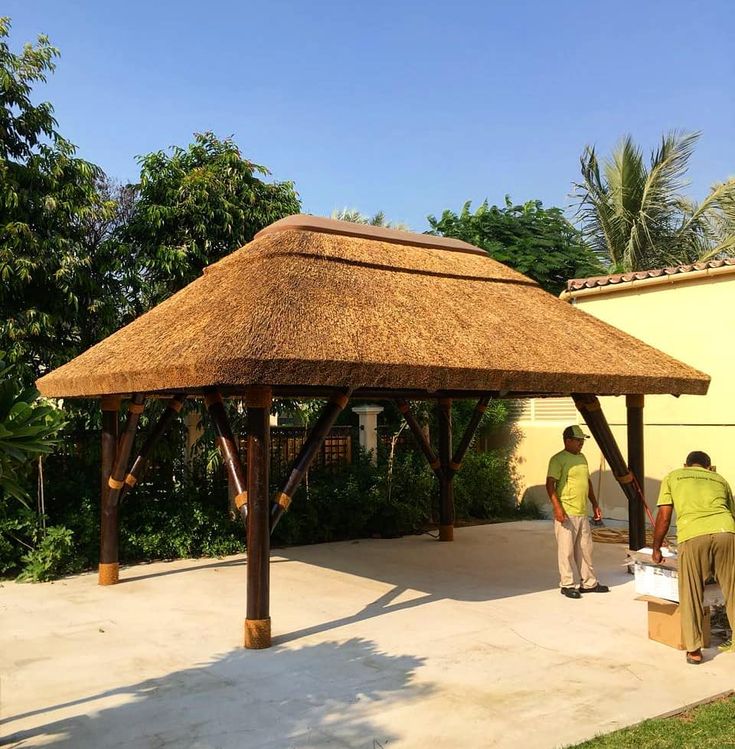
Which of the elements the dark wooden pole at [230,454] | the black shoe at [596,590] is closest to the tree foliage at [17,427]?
the dark wooden pole at [230,454]

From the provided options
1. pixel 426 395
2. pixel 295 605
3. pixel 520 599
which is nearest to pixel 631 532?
pixel 520 599

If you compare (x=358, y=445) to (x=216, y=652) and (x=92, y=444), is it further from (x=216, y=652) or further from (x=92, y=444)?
(x=216, y=652)

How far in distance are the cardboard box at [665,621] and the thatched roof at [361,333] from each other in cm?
186

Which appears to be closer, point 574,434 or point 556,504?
point 556,504

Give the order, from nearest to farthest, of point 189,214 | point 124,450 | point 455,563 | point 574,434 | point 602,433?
1. point 574,434
2. point 124,450
3. point 602,433
4. point 455,563
5. point 189,214

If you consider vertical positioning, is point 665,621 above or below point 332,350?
below

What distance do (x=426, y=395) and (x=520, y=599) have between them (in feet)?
11.7

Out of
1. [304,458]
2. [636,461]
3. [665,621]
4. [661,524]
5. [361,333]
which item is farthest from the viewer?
[636,461]

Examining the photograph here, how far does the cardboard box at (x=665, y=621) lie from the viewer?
18.4 ft

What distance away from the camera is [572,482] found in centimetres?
720

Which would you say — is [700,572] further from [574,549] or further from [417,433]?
[417,433]

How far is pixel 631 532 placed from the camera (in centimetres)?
859

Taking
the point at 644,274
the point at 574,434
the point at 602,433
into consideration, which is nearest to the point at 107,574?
the point at 574,434

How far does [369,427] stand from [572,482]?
5.50 m
